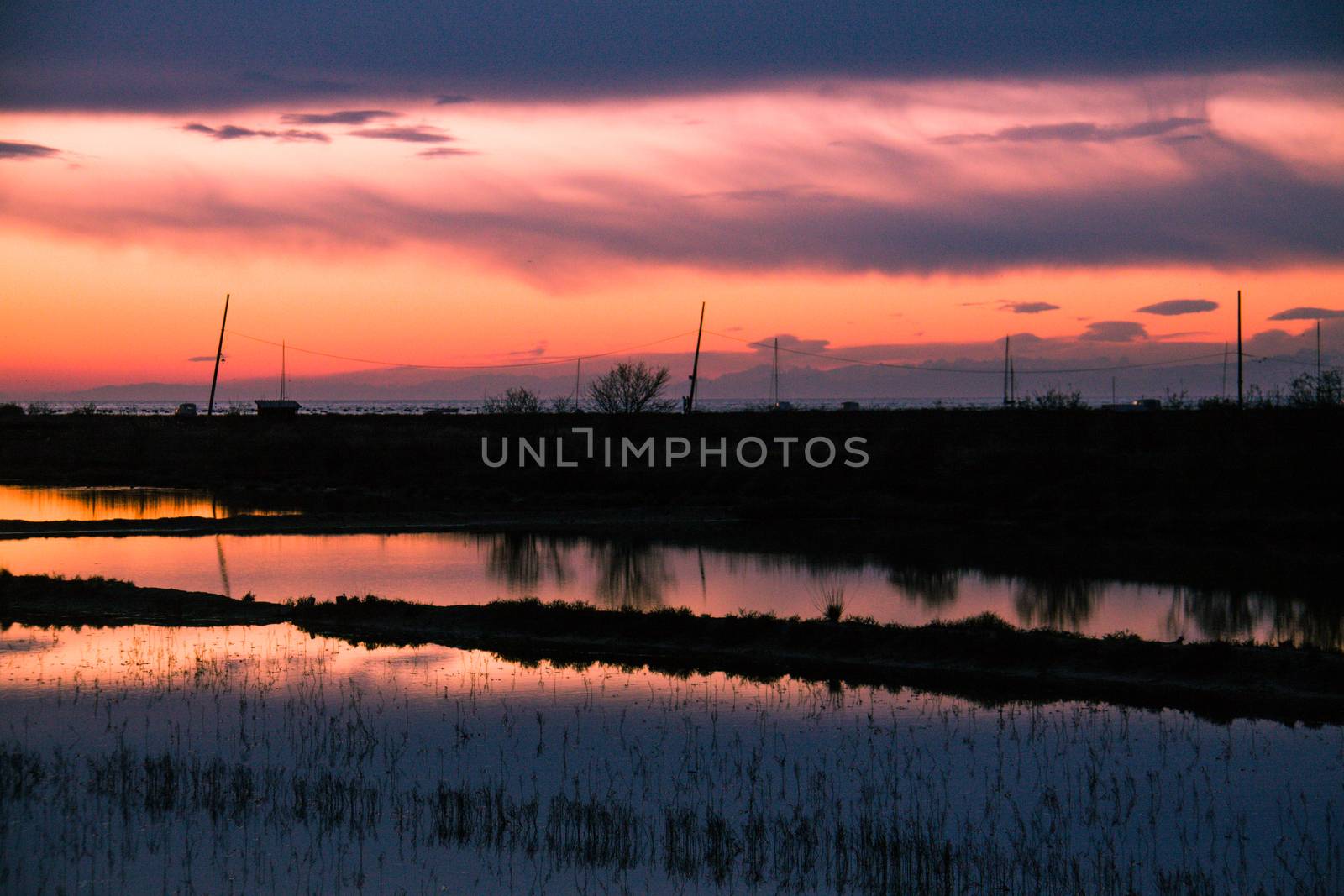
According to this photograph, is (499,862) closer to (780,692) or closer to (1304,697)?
(780,692)

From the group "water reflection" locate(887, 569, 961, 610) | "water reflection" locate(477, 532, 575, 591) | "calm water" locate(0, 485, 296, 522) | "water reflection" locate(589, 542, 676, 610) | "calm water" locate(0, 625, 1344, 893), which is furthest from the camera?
"calm water" locate(0, 485, 296, 522)

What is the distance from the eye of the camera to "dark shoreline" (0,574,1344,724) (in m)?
14.9

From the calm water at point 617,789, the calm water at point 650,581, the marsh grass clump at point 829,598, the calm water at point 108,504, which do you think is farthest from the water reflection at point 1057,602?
the calm water at point 108,504

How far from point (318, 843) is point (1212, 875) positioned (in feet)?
22.5

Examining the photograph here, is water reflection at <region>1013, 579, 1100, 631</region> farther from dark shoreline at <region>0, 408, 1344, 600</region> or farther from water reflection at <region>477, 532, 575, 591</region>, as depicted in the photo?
water reflection at <region>477, 532, 575, 591</region>

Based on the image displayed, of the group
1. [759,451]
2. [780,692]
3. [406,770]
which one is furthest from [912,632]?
[759,451]

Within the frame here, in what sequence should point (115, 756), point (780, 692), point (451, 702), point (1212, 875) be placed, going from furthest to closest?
point (780, 692) → point (451, 702) → point (115, 756) → point (1212, 875)

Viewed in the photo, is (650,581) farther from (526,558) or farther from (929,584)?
(929,584)

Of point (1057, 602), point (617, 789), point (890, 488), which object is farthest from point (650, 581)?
point (890, 488)

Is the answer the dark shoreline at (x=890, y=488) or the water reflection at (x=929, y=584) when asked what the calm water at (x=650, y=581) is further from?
the dark shoreline at (x=890, y=488)

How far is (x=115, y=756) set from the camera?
1127cm

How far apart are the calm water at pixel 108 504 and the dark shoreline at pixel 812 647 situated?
1697cm

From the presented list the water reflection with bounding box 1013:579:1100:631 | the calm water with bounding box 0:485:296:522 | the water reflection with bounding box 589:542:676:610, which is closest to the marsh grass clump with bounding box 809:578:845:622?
the water reflection with bounding box 589:542:676:610

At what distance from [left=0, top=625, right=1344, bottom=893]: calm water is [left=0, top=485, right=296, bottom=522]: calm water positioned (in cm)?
2354
